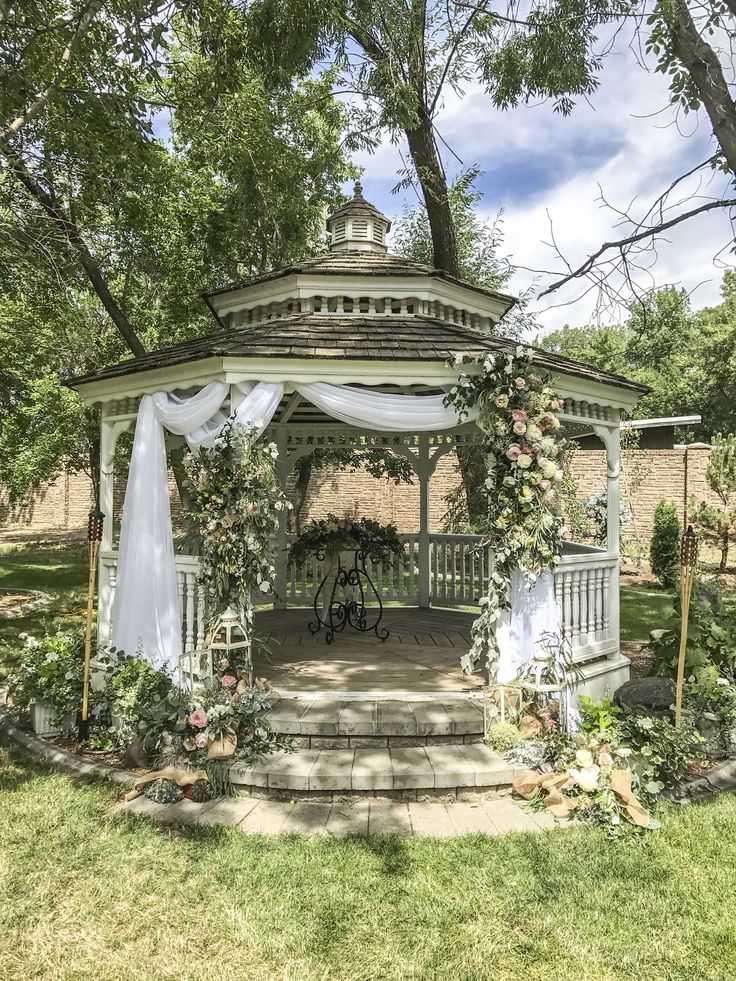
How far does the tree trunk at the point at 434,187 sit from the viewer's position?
1089 cm

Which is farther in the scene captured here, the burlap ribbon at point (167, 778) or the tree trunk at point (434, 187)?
the tree trunk at point (434, 187)

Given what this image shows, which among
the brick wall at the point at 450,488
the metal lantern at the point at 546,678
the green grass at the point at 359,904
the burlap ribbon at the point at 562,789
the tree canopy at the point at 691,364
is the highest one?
the tree canopy at the point at 691,364

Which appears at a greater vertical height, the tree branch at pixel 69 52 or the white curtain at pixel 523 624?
the tree branch at pixel 69 52

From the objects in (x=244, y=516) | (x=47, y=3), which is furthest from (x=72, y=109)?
(x=244, y=516)

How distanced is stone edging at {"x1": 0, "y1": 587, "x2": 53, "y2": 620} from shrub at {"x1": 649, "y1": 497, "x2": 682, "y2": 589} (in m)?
13.0

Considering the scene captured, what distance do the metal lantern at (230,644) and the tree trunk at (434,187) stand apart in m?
7.71

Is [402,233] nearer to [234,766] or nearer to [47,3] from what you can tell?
[47,3]

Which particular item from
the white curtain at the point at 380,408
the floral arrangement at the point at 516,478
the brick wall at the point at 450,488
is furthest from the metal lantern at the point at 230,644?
the brick wall at the point at 450,488

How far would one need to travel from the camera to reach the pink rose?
4773 millimetres

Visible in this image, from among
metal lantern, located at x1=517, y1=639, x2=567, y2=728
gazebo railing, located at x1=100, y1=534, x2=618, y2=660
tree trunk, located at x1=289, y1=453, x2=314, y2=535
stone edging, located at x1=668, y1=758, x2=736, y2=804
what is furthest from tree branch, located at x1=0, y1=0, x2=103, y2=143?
stone edging, located at x1=668, y1=758, x2=736, y2=804

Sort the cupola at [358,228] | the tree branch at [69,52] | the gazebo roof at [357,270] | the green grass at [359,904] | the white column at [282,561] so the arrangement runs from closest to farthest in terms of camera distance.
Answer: the green grass at [359,904] → the tree branch at [69,52] → the gazebo roof at [357,270] → the cupola at [358,228] → the white column at [282,561]

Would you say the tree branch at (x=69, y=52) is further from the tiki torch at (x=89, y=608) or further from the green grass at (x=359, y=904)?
the green grass at (x=359, y=904)

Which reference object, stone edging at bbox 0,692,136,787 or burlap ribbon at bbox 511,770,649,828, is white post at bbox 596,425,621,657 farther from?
stone edging at bbox 0,692,136,787

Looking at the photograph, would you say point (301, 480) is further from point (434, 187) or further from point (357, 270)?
point (357, 270)
